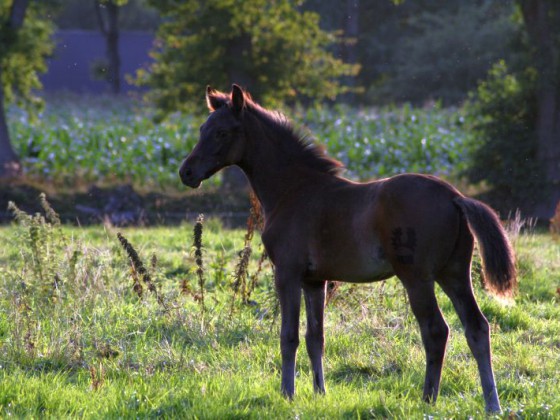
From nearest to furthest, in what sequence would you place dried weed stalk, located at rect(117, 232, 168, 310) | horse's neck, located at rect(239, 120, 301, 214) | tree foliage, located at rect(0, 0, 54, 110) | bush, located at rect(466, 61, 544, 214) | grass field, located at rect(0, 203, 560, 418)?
1. grass field, located at rect(0, 203, 560, 418)
2. horse's neck, located at rect(239, 120, 301, 214)
3. dried weed stalk, located at rect(117, 232, 168, 310)
4. bush, located at rect(466, 61, 544, 214)
5. tree foliage, located at rect(0, 0, 54, 110)

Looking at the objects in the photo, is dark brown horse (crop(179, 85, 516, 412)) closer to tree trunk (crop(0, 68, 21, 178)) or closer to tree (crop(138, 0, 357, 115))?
tree (crop(138, 0, 357, 115))

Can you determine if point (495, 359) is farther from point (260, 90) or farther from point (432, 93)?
point (432, 93)

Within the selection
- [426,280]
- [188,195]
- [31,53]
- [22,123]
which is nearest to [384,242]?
[426,280]

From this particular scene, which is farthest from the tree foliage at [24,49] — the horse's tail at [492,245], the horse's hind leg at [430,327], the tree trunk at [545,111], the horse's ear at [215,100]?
the horse's tail at [492,245]

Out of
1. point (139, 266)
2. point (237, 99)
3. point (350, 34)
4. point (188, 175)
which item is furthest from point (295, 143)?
point (350, 34)

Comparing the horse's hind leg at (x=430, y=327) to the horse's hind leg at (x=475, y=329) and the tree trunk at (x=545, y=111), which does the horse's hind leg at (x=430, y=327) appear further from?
the tree trunk at (x=545, y=111)

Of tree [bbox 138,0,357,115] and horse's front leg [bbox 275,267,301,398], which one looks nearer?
horse's front leg [bbox 275,267,301,398]

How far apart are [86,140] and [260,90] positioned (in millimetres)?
7482

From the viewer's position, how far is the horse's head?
20.0 feet

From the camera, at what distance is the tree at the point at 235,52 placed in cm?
2081

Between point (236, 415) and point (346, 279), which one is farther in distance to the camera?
point (346, 279)

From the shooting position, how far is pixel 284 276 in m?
5.79

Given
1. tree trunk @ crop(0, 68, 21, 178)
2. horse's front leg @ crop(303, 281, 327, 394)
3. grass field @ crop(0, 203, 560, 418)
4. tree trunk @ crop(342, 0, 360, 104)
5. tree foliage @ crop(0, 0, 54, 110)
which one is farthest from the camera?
tree trunk @ crop(342, 0, 360, 104)

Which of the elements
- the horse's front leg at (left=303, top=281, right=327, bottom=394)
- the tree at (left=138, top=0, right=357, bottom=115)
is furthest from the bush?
the horse's front leg at (left=303, top=281, right=327, bottom=394)
